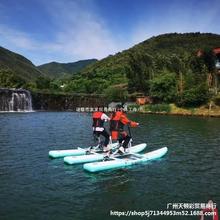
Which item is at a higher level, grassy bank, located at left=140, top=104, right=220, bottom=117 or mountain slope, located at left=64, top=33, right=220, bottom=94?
mountain slope, located at left=64, top=33, right=220, bottom=94

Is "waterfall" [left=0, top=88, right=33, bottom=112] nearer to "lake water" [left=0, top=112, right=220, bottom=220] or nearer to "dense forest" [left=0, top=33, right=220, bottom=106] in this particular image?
"dense forest" [left=0, top=33, right=220, bottom=106]

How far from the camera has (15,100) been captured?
81.9 meters

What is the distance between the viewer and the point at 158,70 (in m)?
98.9

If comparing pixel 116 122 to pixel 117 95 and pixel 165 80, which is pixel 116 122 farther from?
pixel 117 95

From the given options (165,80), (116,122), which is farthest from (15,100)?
(116,122)

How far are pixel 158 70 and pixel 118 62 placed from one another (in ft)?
253

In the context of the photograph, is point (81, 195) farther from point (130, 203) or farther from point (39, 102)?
point (39, 102)

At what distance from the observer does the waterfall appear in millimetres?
79625

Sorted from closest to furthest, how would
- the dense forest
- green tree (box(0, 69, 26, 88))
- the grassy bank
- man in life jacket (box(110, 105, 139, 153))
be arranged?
man in life jacket (box(110, 105, 139, 153)), the grassy bank, the dense forest, green tree (box(0, 69, 26, 88))

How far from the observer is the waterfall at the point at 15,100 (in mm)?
79625

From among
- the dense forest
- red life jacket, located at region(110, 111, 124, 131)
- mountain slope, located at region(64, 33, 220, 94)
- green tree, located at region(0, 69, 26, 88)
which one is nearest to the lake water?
red life jacket, located at region(110, 111, 124, 131)

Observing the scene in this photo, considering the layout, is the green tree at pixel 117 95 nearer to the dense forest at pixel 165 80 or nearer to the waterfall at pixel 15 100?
the dense forest at pixel 165 80

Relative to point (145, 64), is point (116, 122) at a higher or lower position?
lower

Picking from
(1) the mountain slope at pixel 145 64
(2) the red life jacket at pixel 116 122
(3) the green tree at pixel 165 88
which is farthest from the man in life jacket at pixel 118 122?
(1) the mountain slope at pixel 145 64
